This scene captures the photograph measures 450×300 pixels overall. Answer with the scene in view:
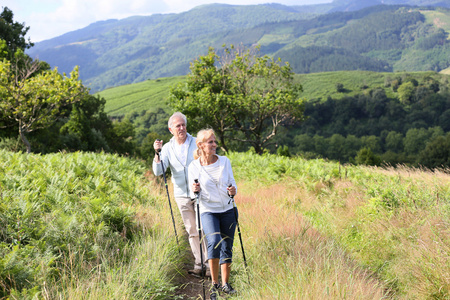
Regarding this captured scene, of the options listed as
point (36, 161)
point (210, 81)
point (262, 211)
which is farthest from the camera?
point (210, 81)

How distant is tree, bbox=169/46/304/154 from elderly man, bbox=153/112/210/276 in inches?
876

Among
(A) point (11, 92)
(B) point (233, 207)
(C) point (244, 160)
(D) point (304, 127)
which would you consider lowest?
(D) point (304, 127)

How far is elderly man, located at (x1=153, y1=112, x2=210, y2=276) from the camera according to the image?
5.40m

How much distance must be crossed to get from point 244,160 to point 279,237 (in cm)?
1178

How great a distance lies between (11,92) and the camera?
64.0 ft

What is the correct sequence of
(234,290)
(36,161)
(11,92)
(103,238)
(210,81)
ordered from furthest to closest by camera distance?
(210,81), (11,92), (36,161), (103,238), (234,290)

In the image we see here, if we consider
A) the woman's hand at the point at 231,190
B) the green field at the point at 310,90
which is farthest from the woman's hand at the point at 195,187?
the green field at the point at 310,90

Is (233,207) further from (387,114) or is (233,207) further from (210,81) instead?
(387,114)

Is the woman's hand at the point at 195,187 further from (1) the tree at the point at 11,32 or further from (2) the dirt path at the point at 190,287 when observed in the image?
(1) the tree at the point at 11,32

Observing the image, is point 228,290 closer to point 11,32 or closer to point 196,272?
point 196,272

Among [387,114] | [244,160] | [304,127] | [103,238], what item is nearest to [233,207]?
[103,238]

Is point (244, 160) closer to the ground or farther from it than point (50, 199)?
closer to the ground

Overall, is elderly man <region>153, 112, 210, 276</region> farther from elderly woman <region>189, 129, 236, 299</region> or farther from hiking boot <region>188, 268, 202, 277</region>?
elderly woman <region>189, 129, 236, 299</region>

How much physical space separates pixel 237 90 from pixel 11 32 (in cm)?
2072
